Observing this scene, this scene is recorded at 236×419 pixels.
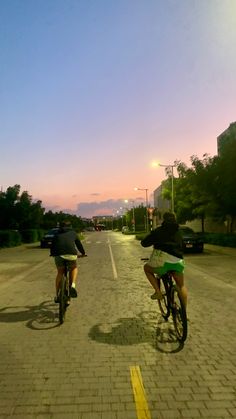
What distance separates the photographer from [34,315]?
30.7ft

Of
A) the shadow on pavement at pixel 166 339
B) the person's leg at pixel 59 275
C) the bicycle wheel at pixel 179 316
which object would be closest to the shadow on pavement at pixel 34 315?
the person's leg at pixel 59 275

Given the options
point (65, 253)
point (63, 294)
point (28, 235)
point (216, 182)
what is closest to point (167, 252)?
point (63, 294)

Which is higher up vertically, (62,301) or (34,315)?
(62,301)

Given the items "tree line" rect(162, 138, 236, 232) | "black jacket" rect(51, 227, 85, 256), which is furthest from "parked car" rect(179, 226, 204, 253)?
"black jacket" rect(51, 227, 85, 256)

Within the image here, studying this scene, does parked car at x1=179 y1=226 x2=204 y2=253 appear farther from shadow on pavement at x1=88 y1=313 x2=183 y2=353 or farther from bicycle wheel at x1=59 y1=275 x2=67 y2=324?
bicycle wheel at x1=59 y1=275 x2=67 y2=324

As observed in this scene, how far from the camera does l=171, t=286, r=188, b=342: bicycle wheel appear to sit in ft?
22.3

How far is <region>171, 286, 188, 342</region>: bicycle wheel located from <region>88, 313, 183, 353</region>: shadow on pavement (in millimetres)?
118

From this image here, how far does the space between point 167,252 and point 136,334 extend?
1.30m

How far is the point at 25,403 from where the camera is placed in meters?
4.75

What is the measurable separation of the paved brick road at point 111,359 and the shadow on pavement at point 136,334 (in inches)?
0.6

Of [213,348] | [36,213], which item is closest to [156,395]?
[213,348]

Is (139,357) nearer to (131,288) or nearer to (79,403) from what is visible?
(79,403)

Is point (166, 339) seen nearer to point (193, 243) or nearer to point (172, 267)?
point (172, 267)

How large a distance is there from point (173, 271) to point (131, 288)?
588 centimetres
